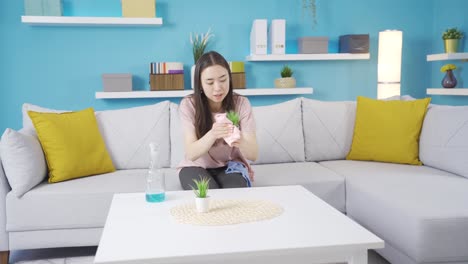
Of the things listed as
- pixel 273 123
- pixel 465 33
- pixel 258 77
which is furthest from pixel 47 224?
pixel 465 33

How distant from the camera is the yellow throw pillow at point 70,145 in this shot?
8.14 feet

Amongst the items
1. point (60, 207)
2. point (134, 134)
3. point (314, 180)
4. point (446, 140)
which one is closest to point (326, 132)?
point (314, 180)

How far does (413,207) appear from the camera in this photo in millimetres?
1901

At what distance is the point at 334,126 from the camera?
9.86ft

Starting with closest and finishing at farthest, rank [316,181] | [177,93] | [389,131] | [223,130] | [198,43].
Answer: [223,130]
[316,181]
[389,131]
[177,93]
[198,43]

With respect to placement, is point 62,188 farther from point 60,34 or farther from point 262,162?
point 60,34

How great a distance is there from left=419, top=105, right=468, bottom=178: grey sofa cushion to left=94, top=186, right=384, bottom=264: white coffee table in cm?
126

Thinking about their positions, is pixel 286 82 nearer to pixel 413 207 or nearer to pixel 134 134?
pixel 134 134

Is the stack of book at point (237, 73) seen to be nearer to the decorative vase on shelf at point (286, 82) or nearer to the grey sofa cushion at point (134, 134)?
the decorative vase on shelf at point (286, 82)

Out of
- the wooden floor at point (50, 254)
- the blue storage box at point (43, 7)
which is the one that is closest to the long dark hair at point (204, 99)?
the wooden floor at point (50, 254)

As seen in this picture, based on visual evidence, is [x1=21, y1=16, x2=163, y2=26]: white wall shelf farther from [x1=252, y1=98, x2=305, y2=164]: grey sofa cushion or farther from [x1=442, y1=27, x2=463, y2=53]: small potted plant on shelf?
[x1=442, y1=27, x2=463, y2=53]: small potted plant on shelf

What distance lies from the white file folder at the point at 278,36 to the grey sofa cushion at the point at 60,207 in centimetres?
196

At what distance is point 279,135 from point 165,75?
1227 mm

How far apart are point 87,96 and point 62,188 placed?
1.56 metres
